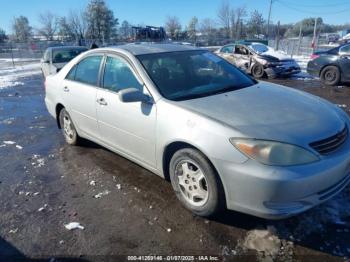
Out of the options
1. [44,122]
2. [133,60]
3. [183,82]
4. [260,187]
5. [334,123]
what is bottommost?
[44,122]

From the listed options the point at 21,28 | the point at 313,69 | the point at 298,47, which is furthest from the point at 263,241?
the point at 21,28

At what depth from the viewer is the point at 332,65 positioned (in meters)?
10.3

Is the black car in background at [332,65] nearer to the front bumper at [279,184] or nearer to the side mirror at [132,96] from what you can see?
the front bumper at [279,184]

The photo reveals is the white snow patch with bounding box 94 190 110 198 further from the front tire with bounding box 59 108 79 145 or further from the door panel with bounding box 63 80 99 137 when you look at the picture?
the front tire with bounding box 59 108 79 145

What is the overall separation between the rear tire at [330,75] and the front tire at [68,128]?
352 inches

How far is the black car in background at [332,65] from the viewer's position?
393 inches

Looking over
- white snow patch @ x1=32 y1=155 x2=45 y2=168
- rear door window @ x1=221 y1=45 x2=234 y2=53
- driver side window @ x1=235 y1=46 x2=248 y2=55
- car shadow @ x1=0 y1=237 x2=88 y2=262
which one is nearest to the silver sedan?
white snow patch @ x1=32 y1=155 x2=45 y2=168

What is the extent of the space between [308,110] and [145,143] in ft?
5.64

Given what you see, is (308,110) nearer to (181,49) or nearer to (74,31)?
(181,49)

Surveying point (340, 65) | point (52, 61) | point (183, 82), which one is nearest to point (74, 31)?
point (52, 61)

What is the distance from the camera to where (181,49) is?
4.17 meters

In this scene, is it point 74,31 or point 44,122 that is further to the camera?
point 74,31

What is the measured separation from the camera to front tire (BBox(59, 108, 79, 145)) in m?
4.96

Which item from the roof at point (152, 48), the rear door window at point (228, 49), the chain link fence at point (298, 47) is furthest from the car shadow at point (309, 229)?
the chain link fence at point (298, 47)
